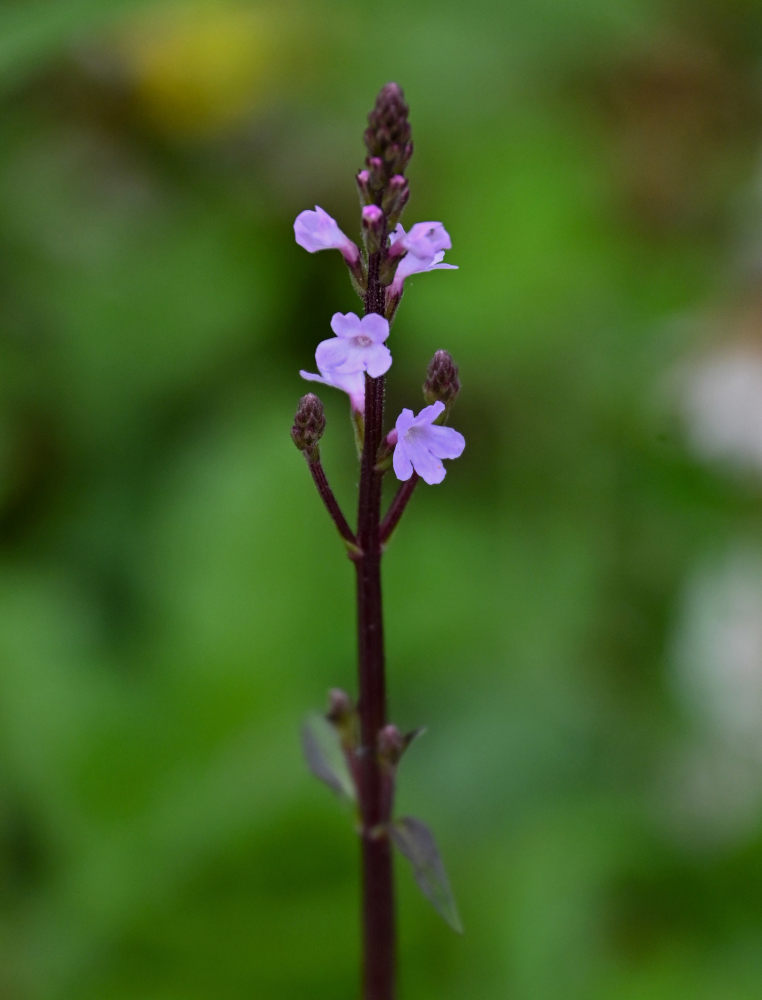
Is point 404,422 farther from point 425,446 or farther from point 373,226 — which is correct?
point 373,226

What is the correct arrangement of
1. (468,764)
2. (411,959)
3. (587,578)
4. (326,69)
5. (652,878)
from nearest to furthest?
(411,959) < (652,878) < (468,764) < (587,578) < (326,69)

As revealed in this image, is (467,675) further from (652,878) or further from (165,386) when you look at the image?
(165,386)

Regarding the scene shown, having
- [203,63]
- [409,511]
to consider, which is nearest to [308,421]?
[409,511]

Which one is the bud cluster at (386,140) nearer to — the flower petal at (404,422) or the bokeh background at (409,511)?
the flower petal at (404,422)

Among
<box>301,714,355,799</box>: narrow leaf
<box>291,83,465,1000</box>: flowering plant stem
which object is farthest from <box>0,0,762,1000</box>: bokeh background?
<box>291,83,465,1000</box>: flowering plant stem

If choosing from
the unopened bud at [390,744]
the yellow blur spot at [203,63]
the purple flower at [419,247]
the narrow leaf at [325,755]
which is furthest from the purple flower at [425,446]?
the yellow blur spot at [203,63]

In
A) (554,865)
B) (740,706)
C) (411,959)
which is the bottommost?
(411,959)

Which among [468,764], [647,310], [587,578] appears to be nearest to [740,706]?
[587,578]

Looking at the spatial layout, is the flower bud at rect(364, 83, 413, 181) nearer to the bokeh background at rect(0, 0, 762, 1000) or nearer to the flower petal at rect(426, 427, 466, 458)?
the flower petal at rect(426, 427, 466, 458)

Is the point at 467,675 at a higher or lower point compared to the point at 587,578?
lower
